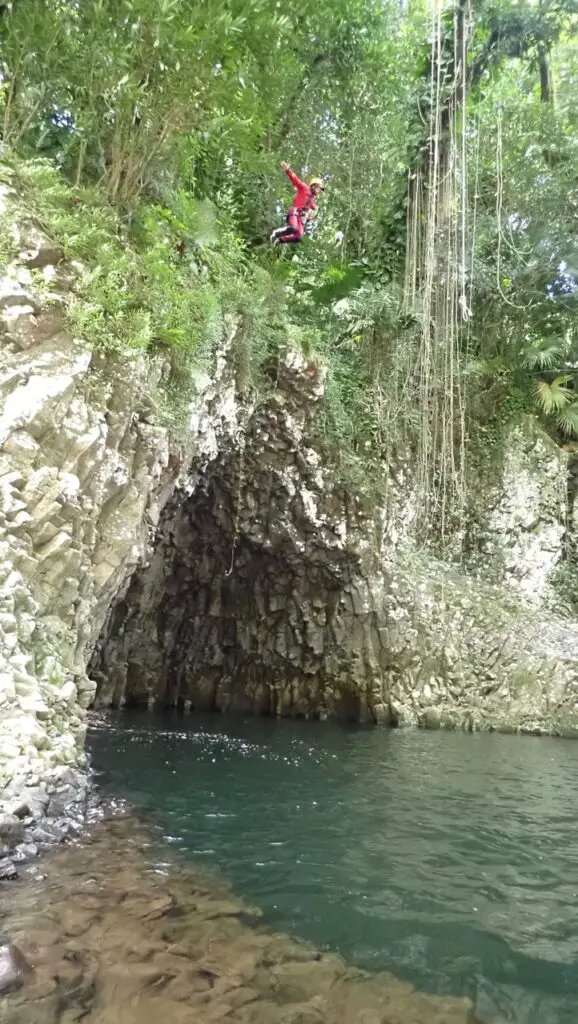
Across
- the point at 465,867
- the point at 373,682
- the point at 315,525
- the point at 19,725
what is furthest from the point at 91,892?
the point at 373,682

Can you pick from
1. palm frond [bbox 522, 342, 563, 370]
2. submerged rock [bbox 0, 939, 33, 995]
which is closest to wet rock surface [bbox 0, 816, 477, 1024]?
submerged rock [bbox 0, 939, 33, 995]

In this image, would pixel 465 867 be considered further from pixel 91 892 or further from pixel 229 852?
pixel 91 892

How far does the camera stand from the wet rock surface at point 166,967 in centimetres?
255

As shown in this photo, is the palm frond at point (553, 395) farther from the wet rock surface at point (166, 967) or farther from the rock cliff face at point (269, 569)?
the wet rock surface at point (166, 967)

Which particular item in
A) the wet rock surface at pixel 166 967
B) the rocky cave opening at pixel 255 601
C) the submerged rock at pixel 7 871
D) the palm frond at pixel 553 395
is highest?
the palm frond at pixel 553 395

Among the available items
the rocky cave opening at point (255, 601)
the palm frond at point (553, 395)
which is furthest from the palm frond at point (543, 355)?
the rocky cave opening at point (255, 601)

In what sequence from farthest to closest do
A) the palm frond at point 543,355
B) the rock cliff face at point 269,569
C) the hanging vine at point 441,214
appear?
the palm frond at point 543,355 < the hanging vine at point 441,214 < the rock cliff face at point 269,569

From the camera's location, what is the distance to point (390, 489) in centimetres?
1318

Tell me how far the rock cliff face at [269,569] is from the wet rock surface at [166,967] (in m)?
2.55

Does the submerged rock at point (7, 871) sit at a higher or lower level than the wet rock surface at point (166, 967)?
higher

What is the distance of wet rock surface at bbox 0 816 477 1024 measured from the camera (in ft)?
8.37

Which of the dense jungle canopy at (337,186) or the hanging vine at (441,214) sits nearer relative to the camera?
the dense jungle canopy at (337,186)

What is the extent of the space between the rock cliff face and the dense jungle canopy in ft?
2.03

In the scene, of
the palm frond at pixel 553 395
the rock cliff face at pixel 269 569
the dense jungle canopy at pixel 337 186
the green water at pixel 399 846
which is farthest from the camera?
the palm frond at pixel 553 395
